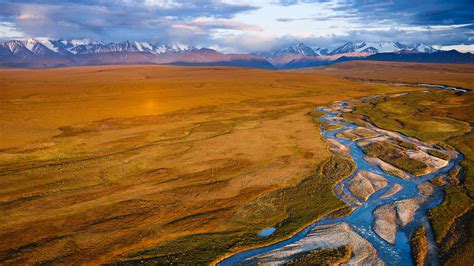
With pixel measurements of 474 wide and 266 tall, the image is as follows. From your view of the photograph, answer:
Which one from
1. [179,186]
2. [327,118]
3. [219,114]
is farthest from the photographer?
[219,114]

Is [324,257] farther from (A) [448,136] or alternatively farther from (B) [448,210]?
(A) [448,136]

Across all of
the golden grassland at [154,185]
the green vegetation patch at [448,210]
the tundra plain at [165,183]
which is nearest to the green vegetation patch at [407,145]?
the tundra plain at [165,183]

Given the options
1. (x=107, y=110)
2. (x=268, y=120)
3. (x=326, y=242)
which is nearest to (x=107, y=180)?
(x=326, y=242)

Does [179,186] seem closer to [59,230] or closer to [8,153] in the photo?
[59,230]

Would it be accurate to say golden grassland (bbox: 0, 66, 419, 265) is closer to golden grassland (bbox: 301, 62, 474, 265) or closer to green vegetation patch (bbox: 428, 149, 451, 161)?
golden grassland (bbox: 301, 62, 474, 265)

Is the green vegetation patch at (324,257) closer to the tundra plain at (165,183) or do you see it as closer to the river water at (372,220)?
the river water at (372,220)

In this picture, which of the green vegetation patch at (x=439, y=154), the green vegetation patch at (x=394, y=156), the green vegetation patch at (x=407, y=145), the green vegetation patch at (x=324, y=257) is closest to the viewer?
the green vegetation patch at (x=324, y=257)
